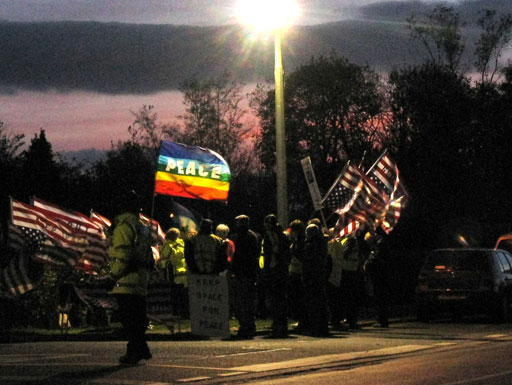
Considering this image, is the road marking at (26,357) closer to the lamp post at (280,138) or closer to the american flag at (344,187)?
the lamp post at (280,138)

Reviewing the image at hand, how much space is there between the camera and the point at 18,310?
20188 millimetres

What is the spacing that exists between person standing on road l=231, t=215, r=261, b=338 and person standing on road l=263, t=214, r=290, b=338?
18.3 inches

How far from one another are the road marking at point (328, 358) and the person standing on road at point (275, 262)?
9.78 ft

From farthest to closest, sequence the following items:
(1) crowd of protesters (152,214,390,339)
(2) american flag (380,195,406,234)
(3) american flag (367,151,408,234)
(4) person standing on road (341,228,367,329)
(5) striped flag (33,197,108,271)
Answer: (3) american flag (367,151,408,234), (2) american flag (380,195,406,234), (4) person standing on road (341,228,367,329), (5) striped flag (33,197,108,271), (1) crowd of protesters (152,214,390,339)

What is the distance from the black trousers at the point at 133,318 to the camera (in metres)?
12.9

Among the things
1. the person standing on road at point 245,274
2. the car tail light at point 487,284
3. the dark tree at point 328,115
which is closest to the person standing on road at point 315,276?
the person standing on road at point 245,274

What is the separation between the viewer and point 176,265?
21297 millimetres

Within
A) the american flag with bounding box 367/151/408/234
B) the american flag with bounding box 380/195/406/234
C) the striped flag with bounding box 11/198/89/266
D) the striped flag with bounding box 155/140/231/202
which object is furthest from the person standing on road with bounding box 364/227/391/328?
the striped flag with bounding box 11/198/89/266

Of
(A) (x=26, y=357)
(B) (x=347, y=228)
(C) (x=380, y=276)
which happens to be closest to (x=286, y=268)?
(C) (x=380, y=276)

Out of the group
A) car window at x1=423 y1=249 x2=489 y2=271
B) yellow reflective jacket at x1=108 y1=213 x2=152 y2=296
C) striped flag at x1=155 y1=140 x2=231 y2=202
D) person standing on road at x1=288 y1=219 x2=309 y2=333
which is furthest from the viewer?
car window at x1=423 y1=249 x2=489 y2=271

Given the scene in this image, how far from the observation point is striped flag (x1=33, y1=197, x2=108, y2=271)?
20.0m

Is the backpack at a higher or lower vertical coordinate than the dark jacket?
lower

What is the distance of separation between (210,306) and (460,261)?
10.3 m

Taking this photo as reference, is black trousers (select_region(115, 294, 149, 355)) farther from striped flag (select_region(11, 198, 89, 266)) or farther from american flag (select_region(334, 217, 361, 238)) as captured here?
american flag (select_region(334, 217, 361, 238))
